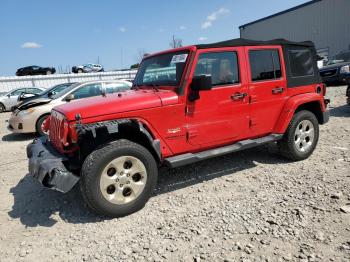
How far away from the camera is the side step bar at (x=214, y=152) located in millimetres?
4031

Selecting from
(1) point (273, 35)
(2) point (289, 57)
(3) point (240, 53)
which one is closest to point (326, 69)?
(2) point (289, 57)

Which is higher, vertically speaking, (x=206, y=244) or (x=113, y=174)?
(x=113, y=174)

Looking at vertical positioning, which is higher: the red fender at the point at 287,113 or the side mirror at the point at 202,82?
the side mirror at the point at 202,82

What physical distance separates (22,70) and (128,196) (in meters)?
29.3

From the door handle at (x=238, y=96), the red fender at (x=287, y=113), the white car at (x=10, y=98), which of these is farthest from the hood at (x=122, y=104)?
the white car at (x=10, y=98)

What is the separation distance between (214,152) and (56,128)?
2178 mm

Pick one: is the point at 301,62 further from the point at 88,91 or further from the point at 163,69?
the point at 88,91

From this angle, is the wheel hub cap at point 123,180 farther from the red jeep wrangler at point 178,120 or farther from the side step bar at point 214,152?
the side step bar at point 214,152

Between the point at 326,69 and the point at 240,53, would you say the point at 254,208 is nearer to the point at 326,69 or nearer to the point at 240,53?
the point at 240,53

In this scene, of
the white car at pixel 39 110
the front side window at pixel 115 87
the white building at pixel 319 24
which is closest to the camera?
the white car at pixel 39 110

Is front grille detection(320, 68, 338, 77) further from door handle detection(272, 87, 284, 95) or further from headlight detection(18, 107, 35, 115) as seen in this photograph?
headlight detection(18, 107, 35, 115)

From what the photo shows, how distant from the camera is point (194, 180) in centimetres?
473

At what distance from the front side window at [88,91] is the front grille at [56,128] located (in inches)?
181

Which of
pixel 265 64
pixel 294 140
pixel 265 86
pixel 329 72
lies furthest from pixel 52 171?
pixel 329 72
